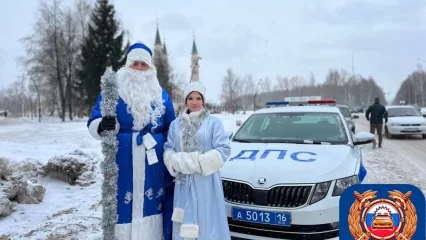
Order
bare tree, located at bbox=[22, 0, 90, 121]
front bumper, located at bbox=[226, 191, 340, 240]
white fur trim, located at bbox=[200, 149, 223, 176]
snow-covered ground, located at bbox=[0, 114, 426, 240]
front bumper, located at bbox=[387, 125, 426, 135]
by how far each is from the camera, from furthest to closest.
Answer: bare tree, located at bbox=[22, 0, 90, 121] → front bumper, located at bbox=[387, 125, 426, 135] → snow-covered ground, located at bbox=[0, 114, 426, 240] → front bumper, located at bbox=[226, 191, 340, 240] → white fur trim, located at bbox=[200, 149, 223, 176]

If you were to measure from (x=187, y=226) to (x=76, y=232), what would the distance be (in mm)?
2121

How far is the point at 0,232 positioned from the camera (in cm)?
375

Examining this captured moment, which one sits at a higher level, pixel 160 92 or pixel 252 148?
pixel 160 92

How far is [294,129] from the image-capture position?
4.37 metres

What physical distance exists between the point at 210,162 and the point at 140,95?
2.67 feet

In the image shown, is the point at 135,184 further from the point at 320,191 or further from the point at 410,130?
the point at 410,130

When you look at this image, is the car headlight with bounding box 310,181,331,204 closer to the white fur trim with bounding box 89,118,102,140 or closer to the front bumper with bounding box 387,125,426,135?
the white fur trim with bounding box 89,118,102,140

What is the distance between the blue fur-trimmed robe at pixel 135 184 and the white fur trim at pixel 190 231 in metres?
0.27

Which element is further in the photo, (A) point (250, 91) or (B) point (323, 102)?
(A) point (250, 91)

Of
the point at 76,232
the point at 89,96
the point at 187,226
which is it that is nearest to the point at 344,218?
the point at 187,226

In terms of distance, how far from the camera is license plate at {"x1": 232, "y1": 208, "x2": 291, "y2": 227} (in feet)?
9.18

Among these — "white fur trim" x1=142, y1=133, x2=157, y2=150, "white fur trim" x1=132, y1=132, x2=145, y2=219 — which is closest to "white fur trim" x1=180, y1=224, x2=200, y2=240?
"white fur trim" x1=132, y1=132, x2=145, y2=219

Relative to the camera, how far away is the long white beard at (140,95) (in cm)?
256

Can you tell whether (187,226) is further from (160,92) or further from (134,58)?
(134,58)
